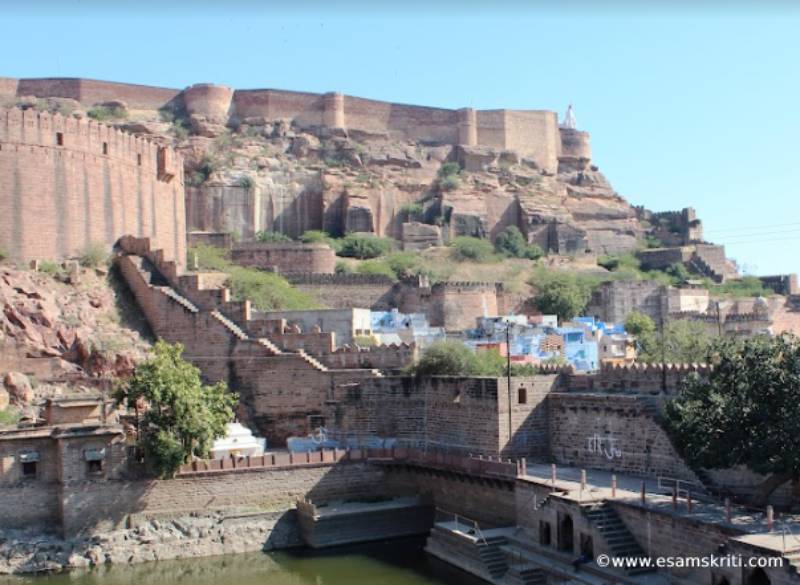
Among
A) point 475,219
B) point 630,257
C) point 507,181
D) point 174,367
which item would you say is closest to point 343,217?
point 475,219

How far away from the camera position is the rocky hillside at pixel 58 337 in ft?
78.4

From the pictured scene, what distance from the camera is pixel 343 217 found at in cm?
5206

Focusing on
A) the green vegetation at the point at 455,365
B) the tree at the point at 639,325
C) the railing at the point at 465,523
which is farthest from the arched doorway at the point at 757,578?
the tree at the point at 639,325

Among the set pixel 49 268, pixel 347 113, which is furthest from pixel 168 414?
pixel 347 113

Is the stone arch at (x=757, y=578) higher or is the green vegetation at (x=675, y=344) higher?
the green vegetation at (x=675, y=344)

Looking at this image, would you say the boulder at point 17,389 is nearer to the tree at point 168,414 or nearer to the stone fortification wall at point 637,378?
the tree at point 168,414

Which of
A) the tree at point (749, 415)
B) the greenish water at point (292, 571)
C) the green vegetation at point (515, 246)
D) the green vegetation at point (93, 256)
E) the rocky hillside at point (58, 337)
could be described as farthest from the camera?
the green vegetation at point (515, 246)

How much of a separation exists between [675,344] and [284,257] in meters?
17.4

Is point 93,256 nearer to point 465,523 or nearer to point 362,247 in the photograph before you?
point 465,523

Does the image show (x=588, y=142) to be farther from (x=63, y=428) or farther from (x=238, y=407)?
(x=63, y=428)

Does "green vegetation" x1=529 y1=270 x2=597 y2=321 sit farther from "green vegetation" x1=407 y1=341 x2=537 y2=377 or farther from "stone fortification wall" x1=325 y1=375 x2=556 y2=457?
"stone fortification wall" x1=325 y1=375 x2=556 y2=457

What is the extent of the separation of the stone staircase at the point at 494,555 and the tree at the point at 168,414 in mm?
6756

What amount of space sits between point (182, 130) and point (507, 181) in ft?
63.9

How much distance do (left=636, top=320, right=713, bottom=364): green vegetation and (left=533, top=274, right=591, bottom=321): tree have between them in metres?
4.76
